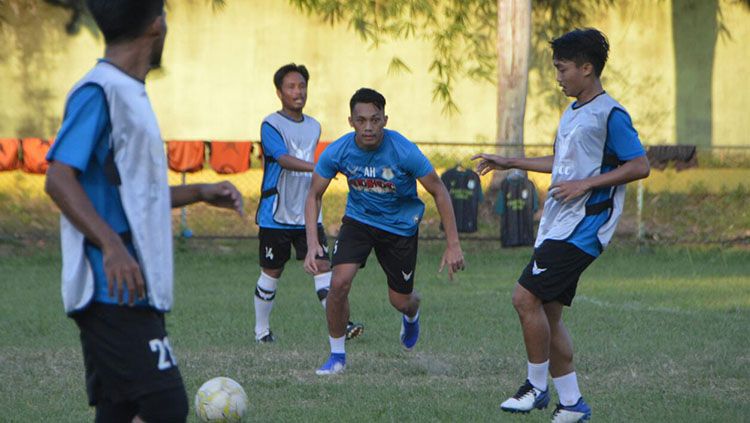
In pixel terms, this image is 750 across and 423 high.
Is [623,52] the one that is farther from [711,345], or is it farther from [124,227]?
[124,227]

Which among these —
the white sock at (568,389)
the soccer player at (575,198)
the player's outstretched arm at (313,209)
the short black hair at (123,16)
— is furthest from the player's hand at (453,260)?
the short black hair at (123,16)

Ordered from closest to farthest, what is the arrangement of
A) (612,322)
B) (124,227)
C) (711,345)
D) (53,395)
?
(124,227)
(53,395)
(711,345)
(612,322)

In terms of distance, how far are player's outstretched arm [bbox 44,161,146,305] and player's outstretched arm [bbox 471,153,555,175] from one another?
10.3 ft

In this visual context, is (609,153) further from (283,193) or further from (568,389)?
(283,193)

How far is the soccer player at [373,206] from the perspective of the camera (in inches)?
301

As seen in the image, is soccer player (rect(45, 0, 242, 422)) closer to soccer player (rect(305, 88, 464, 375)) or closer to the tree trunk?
soccer player (rect(305, 88, 464, 375))

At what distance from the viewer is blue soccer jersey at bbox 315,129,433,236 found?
7.77 meters

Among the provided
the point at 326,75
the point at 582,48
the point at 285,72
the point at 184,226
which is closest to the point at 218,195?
→ the point at 582,48

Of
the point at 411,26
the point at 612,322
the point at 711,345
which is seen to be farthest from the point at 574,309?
the point at 411,26

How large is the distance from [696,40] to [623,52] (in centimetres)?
132

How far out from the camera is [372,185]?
7910 mm

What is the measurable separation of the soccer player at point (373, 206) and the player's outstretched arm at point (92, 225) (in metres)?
3.83

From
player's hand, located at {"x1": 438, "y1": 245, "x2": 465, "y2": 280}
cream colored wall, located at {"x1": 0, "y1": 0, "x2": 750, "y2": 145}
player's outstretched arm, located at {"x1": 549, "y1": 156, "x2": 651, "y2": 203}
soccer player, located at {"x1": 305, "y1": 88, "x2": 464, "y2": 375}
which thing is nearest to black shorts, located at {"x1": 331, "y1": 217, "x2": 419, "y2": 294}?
soccer player, located at {"x1": 305, "y1": 88, "x2": 464, "y2": 375}

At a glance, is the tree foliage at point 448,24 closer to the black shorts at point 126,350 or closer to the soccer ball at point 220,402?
the soccer ball at point 220,402
